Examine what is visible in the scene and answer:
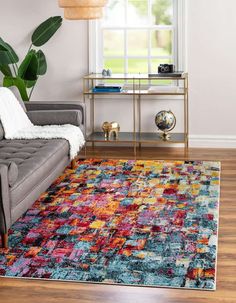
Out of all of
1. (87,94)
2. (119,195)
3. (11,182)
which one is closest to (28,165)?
(11,182)

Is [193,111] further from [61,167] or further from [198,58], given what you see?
[61,167]

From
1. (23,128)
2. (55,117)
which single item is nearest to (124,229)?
(23,128)

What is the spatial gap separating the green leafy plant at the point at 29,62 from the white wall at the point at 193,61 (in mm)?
137

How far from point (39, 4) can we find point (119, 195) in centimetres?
287

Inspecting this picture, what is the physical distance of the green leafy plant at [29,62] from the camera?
7.33 meters

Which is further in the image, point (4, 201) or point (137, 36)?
point (137, 36)

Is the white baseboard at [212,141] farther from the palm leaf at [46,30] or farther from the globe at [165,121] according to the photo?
the palm leaf at [46,30]

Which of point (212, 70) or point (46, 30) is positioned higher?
point (46, 30)

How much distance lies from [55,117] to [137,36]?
1.68 m

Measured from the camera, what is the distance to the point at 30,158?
5305 millimetres

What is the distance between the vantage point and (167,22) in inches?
300

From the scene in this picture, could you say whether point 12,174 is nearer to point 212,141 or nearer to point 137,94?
point 137,94

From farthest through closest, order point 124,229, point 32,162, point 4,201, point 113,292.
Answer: point 32,162 → point 124,229 → point 4,201 → point 113,292

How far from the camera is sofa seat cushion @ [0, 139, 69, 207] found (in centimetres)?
470
